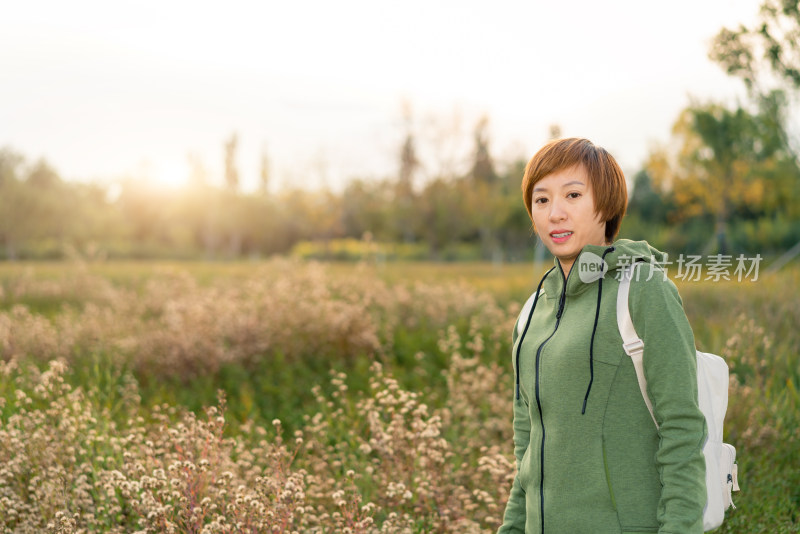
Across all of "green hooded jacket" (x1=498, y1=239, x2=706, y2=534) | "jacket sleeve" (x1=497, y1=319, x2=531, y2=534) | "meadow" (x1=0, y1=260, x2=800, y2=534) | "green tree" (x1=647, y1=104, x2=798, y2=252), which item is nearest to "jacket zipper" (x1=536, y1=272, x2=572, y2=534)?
"green hooded jacket" (x1=498, y1=239, x2=706, y2=534)

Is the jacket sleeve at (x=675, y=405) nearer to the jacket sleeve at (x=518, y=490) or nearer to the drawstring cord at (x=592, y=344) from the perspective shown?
the drawstring cord at (x=592, y=344)

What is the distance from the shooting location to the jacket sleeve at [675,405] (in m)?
1.74

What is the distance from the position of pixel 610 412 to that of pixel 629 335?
0.87ft

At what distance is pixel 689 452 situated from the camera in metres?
1.74

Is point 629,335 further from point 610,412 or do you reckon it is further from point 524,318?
point 524,318

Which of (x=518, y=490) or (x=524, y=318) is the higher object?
(x=524, y=318)

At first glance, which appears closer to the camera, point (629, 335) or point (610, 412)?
Result: point (629, 335)

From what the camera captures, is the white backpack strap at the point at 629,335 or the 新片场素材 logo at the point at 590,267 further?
the 新片场素材 logo at the point at 590,267

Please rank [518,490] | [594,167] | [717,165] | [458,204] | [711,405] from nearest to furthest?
[711,405]
[594,167]
[518,490]
[717,165]
[458,204]

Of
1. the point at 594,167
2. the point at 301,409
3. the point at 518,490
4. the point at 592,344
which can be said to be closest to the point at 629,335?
the point at 592,344

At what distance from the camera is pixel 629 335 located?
5.93 ft

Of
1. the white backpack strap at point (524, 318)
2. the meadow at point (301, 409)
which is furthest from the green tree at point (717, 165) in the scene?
the white backpack strap at point (524, 318)

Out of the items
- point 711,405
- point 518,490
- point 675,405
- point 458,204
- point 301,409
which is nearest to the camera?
point 675,405

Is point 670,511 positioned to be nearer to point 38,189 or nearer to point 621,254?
point 621,254
